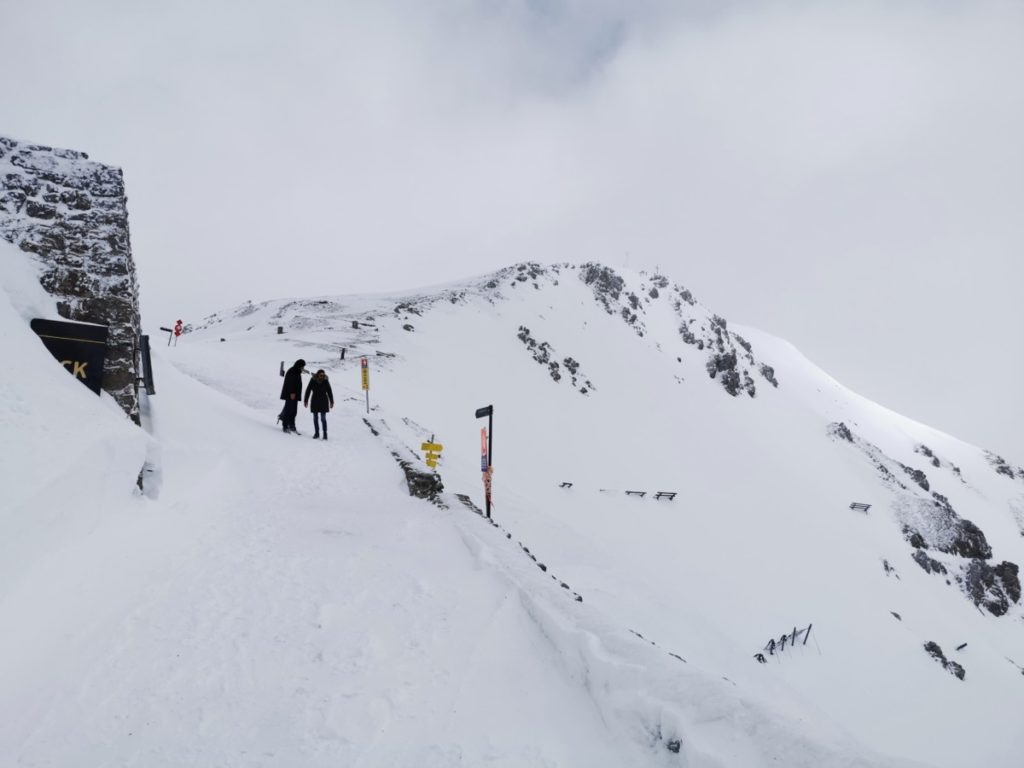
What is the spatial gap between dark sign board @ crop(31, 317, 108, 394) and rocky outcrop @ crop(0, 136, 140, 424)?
270mm

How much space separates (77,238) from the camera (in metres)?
9.09

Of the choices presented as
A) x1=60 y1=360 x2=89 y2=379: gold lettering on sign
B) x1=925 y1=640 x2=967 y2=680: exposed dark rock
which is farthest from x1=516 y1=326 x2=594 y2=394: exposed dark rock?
x1=60 y1=360 x2=89 y2=379: gold lettering on sign

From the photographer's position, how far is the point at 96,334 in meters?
8.16

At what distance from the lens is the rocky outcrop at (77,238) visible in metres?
8.49

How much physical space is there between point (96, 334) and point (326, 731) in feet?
25.9

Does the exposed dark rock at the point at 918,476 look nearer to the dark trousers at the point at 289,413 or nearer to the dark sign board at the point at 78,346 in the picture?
the dark trousers at the point at 289,413

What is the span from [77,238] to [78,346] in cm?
251

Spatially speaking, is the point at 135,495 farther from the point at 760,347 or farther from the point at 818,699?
the point at 760,347

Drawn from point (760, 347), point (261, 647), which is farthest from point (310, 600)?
point (760, 347)

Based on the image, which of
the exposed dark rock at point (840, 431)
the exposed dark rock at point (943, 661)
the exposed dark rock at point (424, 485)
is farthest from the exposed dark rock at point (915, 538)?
the exposed dark rock at point (424, 485)

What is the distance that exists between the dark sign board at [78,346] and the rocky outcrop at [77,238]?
0.88 ft

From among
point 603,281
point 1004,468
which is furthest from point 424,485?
point 1004,468

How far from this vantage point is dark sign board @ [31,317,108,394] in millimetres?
7820

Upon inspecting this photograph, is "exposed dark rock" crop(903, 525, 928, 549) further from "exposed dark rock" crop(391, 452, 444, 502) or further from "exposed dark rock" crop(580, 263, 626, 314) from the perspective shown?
"exposed dark rock" crop(391, 452, 444, 502)
